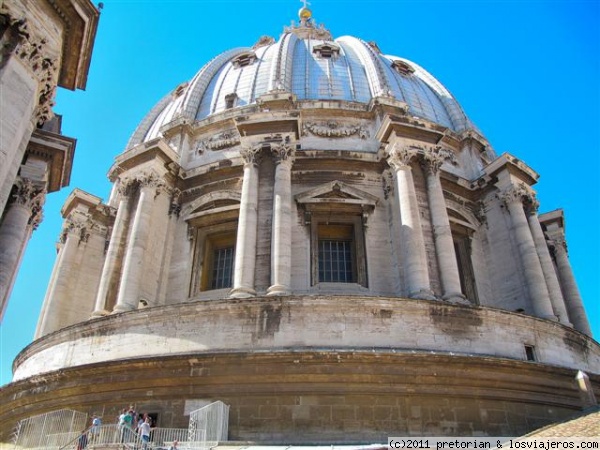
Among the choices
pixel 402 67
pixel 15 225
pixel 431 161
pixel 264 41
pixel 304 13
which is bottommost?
pixel 15 225

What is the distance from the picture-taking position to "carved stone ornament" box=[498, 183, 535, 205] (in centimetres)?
2231

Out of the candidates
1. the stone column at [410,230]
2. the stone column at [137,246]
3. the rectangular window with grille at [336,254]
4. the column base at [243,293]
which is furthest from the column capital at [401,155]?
the stone column at [137,246]

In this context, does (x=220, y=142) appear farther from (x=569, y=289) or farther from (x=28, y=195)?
(x=569, y=289)

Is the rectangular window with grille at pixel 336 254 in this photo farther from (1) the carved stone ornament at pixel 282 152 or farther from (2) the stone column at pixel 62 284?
(2) the stone column at pixel 62 284

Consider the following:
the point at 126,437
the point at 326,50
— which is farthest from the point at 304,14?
the point at 126,437

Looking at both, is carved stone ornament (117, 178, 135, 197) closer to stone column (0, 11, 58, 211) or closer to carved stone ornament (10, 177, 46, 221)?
carved stone ornament (10, 177, 46, 221)

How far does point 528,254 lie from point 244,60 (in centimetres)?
1944

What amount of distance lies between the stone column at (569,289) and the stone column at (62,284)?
22.6m

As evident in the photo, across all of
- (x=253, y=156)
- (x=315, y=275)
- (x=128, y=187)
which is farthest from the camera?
(x=128, y=187)

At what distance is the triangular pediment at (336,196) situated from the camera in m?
20.7

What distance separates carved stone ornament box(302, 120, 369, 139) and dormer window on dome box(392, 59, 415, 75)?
9.34m

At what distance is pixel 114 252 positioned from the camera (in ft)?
67.6

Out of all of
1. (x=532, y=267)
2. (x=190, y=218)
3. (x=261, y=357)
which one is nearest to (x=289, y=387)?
(x=261, y=357)

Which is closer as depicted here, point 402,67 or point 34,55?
point 34,55
